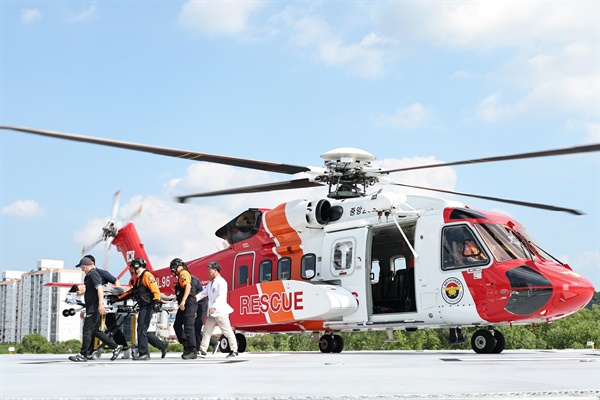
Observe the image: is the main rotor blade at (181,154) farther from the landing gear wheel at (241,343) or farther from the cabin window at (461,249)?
the landing gear wheel at (241,343)

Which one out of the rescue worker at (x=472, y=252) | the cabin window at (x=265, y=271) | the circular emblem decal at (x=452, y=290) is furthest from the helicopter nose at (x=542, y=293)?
the cabin window at (x=265, y=271)

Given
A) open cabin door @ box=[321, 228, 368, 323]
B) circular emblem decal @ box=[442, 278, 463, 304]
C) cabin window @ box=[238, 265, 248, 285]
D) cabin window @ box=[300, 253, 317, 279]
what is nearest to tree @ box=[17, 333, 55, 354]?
cabin window @ box=[238, 265, 248, 285]

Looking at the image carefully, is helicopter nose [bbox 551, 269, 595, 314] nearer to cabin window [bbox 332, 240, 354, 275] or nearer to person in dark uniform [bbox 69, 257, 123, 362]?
cabin window [bbox 332, 240, 354, 275]

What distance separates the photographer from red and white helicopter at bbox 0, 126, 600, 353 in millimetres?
13117

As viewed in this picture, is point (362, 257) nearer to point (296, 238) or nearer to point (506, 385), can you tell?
point (296, 238)

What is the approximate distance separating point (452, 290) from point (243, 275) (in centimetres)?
601

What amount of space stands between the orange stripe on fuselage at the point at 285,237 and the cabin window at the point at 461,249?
3.83 metres

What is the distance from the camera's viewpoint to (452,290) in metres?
13.6

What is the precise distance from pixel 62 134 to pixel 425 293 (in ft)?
25.6

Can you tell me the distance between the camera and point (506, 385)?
20.3 ft

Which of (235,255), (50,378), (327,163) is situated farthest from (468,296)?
(50,378)

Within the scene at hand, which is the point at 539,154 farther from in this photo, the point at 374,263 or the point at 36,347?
the point at 36,347

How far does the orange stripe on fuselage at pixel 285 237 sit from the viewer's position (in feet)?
53.7

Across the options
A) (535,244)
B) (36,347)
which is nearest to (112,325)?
(535,244)
